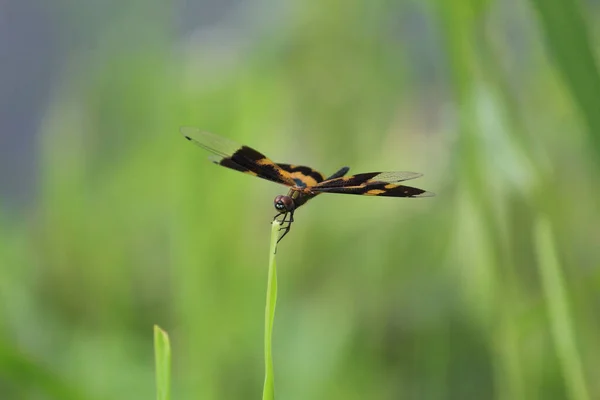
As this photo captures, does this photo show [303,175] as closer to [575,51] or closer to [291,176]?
[291,176]

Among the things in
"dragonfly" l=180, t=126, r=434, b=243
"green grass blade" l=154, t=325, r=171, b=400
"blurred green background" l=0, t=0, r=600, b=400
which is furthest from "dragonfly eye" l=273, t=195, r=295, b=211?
"green grass blade" l=154, t=325, r=171, b=400

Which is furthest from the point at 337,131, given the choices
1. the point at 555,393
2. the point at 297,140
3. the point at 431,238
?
the point at 555,393

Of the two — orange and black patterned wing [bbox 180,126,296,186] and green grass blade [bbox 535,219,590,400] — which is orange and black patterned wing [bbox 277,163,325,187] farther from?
green grass blade [bbox 535,219,590,400]

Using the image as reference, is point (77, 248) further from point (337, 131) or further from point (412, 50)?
point (412, 50)

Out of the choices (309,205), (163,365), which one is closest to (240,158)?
(163,365)

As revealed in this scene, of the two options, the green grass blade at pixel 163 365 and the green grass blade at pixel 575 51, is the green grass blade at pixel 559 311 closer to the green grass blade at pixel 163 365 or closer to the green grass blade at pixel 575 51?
the green grass blade at pixel 575 51
